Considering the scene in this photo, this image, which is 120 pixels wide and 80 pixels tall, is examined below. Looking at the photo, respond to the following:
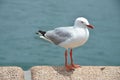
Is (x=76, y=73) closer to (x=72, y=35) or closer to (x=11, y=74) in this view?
(x=72, y=35)

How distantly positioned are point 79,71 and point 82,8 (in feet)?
13.2

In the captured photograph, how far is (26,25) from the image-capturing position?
6.00 meters

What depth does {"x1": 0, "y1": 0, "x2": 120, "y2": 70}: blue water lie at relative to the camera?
4906mm

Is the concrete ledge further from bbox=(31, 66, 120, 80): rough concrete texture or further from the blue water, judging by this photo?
the blue water

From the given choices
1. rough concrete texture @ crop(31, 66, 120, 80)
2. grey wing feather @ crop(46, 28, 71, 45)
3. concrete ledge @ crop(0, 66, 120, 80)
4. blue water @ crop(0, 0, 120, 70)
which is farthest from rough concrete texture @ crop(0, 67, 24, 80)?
blue water @ crop(0, 0, 120, 70)

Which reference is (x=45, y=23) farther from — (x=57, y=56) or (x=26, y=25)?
(x=57, y=56)

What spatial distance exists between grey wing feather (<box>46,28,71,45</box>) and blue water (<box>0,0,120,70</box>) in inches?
67.4

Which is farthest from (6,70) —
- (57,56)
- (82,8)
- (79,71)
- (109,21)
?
(82,8)

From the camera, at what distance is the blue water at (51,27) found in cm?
491

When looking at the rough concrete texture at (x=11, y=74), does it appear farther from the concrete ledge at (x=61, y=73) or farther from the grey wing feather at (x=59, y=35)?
the grey wing feather at (x=59, y=35)

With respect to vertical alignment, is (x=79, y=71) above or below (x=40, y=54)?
below

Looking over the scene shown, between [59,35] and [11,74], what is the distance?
1.55 feet

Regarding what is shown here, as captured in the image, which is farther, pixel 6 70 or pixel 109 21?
pixel 109 21

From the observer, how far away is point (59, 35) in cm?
289
